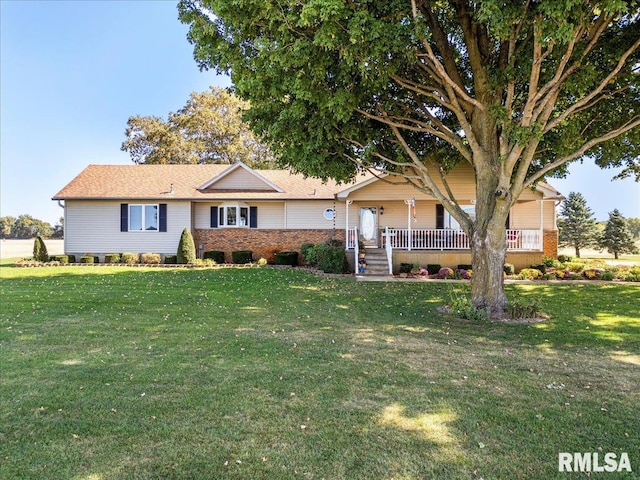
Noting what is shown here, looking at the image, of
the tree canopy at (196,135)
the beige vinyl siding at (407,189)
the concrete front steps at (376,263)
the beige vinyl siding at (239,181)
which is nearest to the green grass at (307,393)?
the concrete front steps at (376,263)

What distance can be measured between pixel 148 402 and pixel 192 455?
1192 mm

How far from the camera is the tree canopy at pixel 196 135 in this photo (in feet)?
104

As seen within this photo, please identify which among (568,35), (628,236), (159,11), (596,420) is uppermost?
(159,11)

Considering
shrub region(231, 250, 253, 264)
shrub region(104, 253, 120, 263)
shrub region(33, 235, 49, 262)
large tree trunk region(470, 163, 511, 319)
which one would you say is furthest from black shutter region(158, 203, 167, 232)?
large tree trunk region(470, 163, 511, 319)

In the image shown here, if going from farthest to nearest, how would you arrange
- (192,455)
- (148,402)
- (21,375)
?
(21,375)
(148,402)
(192,455)

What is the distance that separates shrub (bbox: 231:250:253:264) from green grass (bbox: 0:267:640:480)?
1072 centimetres

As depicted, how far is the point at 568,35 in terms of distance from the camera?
556 centimetres

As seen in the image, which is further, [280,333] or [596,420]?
[280,333]

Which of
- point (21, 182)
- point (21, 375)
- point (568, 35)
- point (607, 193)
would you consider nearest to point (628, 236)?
point (607, 193)

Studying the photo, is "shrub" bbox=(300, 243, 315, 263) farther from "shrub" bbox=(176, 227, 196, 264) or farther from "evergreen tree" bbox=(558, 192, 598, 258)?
"evergreen tree" bbox=(558, 192, 598, 258)

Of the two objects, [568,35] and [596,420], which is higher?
[568,35]

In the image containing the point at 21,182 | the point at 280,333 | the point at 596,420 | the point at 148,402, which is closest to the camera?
the point at 596,420

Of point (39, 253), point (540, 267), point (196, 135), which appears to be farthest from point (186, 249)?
point (196, 135)

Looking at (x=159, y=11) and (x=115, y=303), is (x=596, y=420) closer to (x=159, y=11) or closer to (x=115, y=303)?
(x=115, y=303)
